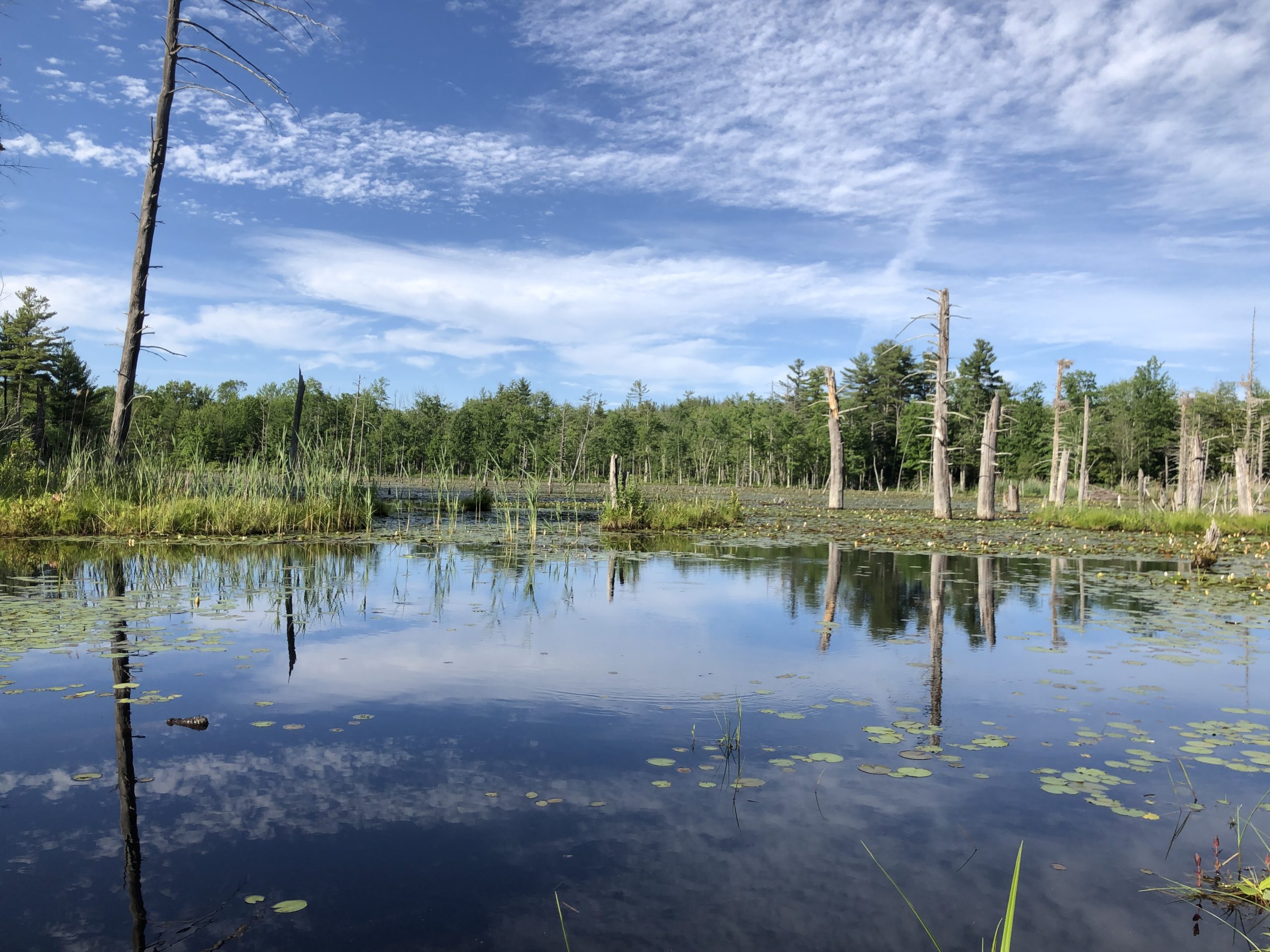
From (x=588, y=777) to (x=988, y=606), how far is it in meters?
6.85

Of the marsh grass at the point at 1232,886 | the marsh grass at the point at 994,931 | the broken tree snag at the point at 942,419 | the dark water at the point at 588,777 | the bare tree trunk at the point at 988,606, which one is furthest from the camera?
the broken tree snag at the point at 942,419

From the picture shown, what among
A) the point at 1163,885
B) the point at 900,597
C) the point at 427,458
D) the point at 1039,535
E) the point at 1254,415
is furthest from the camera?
the point at 427,458

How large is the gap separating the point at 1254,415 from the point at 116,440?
55764 millimetres

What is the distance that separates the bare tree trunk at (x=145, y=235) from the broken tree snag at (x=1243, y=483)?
27.5 metres

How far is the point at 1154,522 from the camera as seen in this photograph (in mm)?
20781

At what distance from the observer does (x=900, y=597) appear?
9.55 meters

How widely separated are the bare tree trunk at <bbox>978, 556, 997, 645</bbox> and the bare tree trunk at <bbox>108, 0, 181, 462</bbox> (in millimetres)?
14224

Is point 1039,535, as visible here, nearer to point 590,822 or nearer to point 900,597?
point 900,597

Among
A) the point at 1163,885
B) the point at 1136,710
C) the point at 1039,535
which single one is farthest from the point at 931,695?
the point at 1039,535

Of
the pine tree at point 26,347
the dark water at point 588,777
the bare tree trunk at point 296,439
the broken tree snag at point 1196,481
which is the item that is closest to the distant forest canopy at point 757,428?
the pine tree at point 26,347

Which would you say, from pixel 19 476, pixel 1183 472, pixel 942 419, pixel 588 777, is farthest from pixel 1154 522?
pixel 19 476

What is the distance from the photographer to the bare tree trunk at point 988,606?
7.54 m

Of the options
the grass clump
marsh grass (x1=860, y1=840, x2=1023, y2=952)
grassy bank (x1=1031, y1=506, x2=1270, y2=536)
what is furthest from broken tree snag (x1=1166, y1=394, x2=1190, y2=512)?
marsh grass (x1=860, y1=840, x2=1023, y2=952)

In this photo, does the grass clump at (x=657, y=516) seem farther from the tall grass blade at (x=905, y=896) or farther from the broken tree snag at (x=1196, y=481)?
the tall grass blade at (x=905, y=896)
